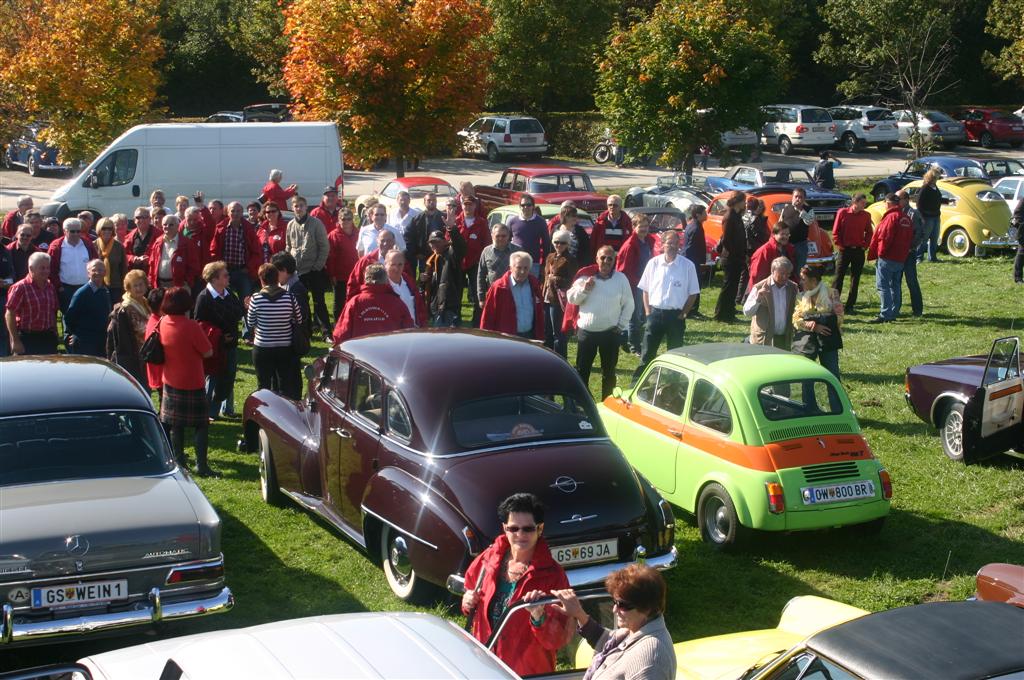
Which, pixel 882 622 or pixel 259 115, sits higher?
pixel 259 115

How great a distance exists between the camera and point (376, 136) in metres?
26.2

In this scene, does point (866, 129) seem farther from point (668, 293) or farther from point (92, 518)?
point (92, 518)

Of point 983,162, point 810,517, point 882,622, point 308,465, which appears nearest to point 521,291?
point 308,465

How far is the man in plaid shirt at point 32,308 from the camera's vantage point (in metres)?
11.8

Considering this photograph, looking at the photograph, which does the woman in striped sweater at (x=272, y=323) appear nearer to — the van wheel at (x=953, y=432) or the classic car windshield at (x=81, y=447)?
the classic car windshield at (x=81, y=447)

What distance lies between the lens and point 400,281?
12.5 metres

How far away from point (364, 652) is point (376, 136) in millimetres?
23023

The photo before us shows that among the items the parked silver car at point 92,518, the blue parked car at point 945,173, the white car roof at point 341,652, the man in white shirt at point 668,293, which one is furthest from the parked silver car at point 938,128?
the white car roof at point 341,652

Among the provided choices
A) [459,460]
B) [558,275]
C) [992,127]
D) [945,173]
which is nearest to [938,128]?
[992,127]

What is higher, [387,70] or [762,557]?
[387,70]

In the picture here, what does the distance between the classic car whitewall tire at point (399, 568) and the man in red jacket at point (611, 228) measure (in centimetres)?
988

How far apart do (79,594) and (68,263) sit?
26.9ft

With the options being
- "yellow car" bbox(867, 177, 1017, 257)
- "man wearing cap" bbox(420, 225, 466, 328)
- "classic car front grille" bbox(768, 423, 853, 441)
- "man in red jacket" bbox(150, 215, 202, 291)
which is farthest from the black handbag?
"yellow car" bbox(867, 177, 1017, 257)

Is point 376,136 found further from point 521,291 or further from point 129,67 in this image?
point 521,291
